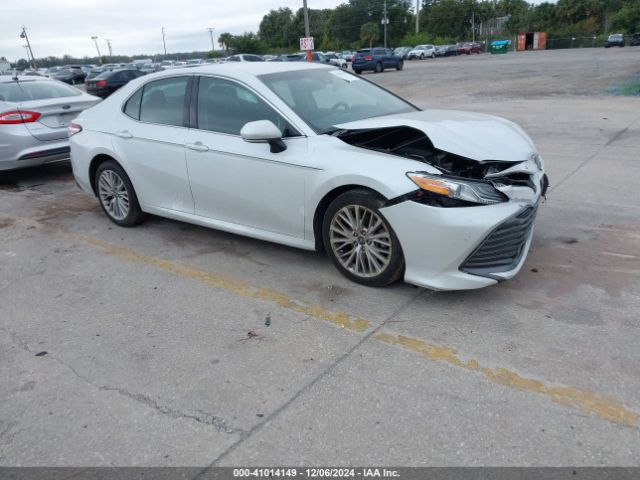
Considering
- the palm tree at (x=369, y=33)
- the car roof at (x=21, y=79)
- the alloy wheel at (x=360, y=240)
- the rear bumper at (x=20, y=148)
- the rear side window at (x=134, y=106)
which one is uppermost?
the palm tree at (x=369, y=33)

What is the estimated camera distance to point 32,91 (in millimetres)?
8188

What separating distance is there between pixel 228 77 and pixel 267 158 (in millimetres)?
925

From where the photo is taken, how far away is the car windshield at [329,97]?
14.2ft

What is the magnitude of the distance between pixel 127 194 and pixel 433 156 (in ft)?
10.6

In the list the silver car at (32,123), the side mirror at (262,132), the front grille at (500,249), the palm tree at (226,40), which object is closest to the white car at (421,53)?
the palm tree at (226,40)

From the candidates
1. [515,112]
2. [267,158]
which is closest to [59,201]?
[267,158]

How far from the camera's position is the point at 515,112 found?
12.5m

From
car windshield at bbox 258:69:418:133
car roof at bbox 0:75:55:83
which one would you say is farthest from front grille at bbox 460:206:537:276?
car roof at bbox 0:75:55:83

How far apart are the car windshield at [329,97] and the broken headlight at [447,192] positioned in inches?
40.6

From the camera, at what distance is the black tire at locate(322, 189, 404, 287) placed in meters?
3.68

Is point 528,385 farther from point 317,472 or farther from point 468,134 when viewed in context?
point 468,134

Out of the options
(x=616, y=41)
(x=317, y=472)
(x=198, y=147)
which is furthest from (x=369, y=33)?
(x=317, y=472)

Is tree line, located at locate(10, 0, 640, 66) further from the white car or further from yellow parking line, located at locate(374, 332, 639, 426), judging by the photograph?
yellow parking line, located at locate(374, 332, 639, 426)

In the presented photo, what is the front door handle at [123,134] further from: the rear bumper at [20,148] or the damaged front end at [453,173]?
the rear bumper at [20,148]
